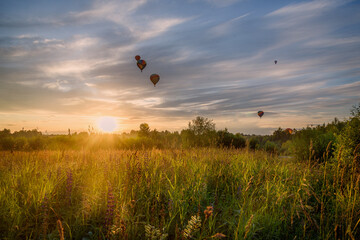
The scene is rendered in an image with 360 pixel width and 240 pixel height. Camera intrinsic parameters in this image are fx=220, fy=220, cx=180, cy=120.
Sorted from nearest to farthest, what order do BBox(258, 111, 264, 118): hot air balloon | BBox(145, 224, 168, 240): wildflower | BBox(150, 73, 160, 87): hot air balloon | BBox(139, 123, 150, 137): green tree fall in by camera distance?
1. BBox(145, 224, 168, 240): wildflower
2. BBox(150, 73, 160, 87): hot air balloon
3. BBox(139, 123, 150, 137): green tree
4. BBox(258, 111, 264, 118): hot air balloon

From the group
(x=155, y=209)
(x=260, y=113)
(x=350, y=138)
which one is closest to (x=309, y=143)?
(x=350, y=138)

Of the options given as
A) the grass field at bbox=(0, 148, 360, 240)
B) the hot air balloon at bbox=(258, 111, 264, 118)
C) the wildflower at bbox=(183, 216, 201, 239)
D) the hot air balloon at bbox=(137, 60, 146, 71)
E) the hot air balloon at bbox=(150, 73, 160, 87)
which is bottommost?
the grass field at bbox=(0, 148, 360, 240)

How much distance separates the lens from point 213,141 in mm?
8492

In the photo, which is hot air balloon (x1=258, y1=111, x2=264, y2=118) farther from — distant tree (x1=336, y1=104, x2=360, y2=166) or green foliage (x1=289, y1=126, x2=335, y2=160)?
distant tree (x1=336, y1=104, x2=360, y2=166)

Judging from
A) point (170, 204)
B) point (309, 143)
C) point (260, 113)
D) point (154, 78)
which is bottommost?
point (170, 204)

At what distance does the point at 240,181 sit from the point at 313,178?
254 centimetres

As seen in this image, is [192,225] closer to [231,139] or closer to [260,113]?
[231,139]

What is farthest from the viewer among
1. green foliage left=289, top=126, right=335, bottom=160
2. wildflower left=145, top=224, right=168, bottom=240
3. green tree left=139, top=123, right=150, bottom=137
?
green tree left=139, top=123, right=150, bottom=137

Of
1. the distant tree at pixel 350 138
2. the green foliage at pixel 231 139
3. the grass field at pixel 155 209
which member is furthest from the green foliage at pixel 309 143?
the green foliage at pixel 231 139

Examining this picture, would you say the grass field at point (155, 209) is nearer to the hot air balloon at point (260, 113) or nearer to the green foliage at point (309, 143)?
the green foliage at point (309, 143)

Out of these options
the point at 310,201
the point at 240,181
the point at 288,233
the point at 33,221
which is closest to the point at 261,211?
the point at 288,233

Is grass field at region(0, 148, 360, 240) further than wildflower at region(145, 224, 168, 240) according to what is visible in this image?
Yes

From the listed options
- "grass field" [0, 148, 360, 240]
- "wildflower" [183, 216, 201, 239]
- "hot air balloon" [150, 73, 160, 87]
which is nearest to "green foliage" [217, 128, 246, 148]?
"hot air balloon" [150, 73, 160, 87]

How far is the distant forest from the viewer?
6.39 meters
